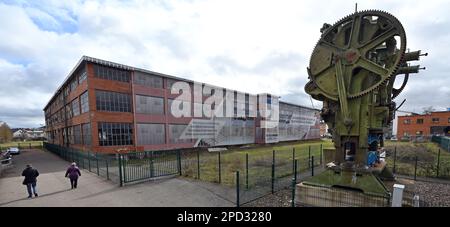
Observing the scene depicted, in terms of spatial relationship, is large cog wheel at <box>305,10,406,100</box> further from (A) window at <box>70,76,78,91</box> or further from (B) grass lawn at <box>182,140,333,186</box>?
(A) window at <box>70,76,78,91</box>

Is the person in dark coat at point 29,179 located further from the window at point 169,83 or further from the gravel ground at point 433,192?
the window at point 169,83

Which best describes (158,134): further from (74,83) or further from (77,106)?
(74,83)

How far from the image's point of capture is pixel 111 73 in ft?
76.5

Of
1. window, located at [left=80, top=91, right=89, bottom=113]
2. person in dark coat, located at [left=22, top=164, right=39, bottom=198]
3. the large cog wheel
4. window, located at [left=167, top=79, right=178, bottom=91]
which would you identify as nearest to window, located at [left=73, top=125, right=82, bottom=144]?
window, located at [left=80, top=91, right=89, bottom=113]

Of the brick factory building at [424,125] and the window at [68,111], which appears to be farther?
the brick factory building at [424,125]

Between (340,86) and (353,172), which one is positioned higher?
(340,86)

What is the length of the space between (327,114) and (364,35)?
2541 mm

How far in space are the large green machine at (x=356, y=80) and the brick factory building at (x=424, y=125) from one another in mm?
56649

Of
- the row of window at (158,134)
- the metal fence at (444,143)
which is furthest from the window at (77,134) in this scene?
the metal fence at (444,143)

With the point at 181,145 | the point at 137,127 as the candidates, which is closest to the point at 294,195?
the point at 137,127

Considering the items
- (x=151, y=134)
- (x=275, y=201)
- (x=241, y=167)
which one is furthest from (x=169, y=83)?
(x=275, y=201)

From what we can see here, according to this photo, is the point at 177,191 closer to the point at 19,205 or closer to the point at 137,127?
the point at 19,205

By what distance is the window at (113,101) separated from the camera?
22.3 metres
